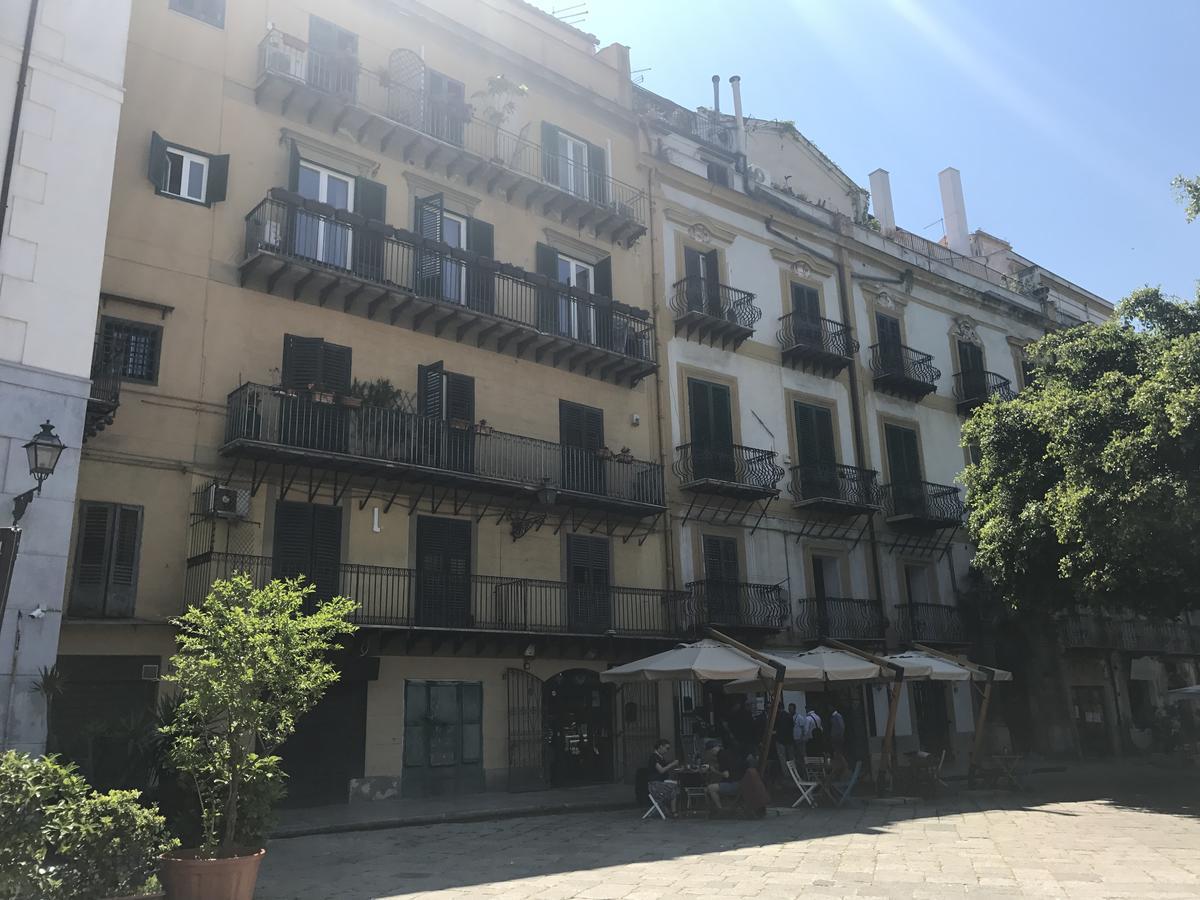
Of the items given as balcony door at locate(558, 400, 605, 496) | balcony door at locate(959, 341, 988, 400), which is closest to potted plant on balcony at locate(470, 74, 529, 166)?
balcony door at locate(558, 400, 605, 496)

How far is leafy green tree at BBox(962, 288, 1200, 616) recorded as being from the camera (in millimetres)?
16469

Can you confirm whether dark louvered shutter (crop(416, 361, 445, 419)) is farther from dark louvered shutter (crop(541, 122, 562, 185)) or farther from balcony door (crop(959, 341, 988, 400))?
balcony door (crop(959, 341, 988, 400))

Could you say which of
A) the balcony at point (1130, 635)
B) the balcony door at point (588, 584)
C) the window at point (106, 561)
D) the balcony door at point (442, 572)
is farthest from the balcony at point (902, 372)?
Result: the window at point (106, 561)

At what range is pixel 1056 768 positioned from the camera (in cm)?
2430

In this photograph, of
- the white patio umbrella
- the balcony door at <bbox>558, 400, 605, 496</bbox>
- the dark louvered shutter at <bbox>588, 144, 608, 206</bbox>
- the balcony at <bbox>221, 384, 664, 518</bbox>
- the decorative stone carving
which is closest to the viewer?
the white patio umbrella

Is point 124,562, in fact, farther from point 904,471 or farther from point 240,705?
Result: point 904,471

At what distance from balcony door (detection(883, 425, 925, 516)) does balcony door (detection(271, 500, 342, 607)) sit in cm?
1562

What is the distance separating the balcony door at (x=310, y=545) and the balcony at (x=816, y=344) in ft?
44.3

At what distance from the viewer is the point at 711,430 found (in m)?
23.9

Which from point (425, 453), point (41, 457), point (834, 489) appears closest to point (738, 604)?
point (834, 489)

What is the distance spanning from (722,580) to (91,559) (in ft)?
43.1

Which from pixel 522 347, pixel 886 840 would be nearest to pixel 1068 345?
pixel 522 347

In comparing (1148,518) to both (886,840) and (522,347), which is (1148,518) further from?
(522,347)

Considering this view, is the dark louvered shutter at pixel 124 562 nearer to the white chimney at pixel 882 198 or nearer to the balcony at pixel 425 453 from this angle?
the balcony at pixel 425 453
